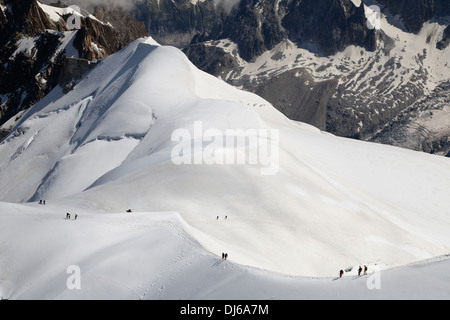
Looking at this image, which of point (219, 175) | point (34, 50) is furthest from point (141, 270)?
point (34, 50)

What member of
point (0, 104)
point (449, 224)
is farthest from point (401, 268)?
point (0, 104)

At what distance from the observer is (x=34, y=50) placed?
166000 mm

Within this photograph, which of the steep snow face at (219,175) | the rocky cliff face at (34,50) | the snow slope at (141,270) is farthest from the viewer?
the rocky cliff face at (34,50)

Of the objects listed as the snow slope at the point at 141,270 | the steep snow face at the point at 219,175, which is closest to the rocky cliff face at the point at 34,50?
the steep snow face at the point at 219,175

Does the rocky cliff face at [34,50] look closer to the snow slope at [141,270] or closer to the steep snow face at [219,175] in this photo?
the steep snow face at [219,175]

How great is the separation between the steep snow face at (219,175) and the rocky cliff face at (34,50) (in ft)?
96.2

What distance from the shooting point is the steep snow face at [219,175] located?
4988 cm

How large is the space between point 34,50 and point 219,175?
132 meters

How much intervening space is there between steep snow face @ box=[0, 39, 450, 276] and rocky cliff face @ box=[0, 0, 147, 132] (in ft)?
96.2

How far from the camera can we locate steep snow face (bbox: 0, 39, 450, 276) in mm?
49875

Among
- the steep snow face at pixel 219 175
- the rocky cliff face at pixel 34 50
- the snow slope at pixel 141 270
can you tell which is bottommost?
the rocky cliff face at pixel 34 50

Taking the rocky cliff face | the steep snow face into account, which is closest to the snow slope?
the steep snow face

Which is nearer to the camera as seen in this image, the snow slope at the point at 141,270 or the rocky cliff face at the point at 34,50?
the snow slope at the point at 141,270

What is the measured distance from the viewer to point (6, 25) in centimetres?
18888
